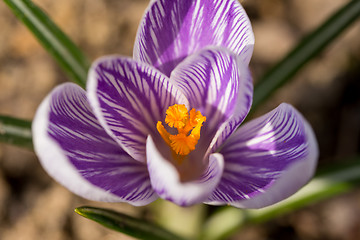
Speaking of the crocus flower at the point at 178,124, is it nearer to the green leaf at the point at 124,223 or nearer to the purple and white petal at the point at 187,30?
the purple and white petal at the point at 187,30

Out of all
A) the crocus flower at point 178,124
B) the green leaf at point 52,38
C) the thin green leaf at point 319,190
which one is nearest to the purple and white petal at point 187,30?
the crocus flower at point 178,124

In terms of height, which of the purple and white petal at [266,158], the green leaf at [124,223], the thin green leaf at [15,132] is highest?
the purple and white petal at [266,158]

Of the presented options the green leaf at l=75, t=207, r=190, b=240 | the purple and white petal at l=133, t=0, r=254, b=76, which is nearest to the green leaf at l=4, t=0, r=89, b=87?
the purple and white petal at l=133, t=0, r=254, b=76

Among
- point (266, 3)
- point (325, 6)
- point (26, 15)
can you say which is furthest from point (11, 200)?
point (325, 6)

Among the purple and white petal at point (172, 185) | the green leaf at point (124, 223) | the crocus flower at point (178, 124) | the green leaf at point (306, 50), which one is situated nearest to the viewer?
the purple and white petal at point (172, 185)

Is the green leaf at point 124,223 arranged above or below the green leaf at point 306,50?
below

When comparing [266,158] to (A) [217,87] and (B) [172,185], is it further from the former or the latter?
(B) [172,185]
